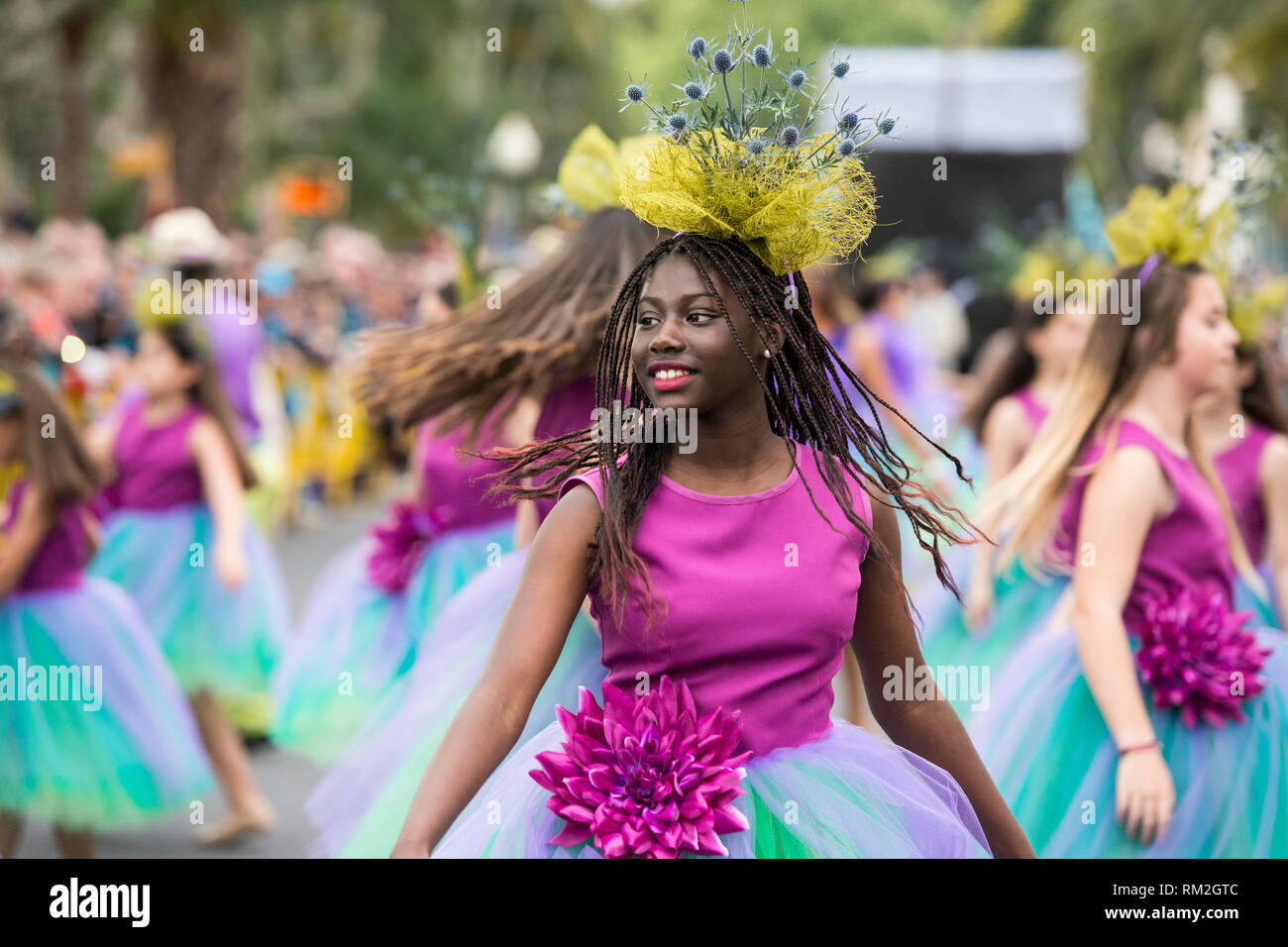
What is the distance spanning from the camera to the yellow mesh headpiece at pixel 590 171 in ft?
15.6

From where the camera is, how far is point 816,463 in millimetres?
2943

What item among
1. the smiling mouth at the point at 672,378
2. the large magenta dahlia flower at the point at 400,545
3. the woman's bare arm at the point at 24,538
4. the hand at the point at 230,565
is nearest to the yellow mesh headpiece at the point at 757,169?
the smiling mouth at the point at 672,378

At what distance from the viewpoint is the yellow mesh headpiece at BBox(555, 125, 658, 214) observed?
15.6 feet

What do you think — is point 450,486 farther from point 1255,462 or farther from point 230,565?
point 1255,462

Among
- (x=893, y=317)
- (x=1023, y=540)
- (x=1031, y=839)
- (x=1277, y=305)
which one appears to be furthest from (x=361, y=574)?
(x=893, y=317)

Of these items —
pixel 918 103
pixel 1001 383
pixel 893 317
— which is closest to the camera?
pixel 1001 383

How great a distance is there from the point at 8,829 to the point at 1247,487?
14.4 ft

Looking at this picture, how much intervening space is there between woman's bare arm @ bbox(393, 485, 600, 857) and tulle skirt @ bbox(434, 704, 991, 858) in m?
0.15

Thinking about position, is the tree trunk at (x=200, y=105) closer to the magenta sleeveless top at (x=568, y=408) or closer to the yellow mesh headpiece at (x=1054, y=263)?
the yellow mesh headpiece at (x=1054, y=263)

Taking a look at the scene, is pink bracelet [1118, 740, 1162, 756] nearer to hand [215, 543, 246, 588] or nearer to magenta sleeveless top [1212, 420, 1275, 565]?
magenta sleeveless top [1212, 420, 1275, 565]

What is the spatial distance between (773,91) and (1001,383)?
16.3 feet

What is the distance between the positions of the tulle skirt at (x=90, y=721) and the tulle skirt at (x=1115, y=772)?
332 centimetres
